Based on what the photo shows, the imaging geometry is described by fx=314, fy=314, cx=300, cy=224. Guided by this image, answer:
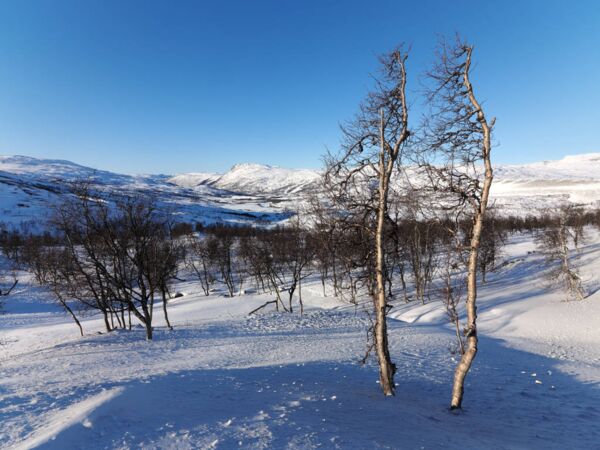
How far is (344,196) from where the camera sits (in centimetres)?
766

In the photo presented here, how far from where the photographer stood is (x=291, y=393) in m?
7.75

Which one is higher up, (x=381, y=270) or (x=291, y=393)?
(x=381, y=270)

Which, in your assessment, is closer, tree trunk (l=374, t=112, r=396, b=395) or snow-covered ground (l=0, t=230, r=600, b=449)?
snow-covered ground (l=0, t=230, r=600, b=449)

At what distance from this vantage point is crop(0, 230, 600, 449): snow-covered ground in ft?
17.3

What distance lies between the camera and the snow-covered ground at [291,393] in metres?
5.28

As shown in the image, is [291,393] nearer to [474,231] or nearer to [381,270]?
[381,270]

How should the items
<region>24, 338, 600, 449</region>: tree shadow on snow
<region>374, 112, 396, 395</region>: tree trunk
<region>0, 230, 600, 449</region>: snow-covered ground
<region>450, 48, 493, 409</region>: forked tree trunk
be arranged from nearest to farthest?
<region>24, 338, 600, 449</region>: tree shadow on snow → <region>0, 230, 600, 449</region>: snow-covered ground → <region>450, 48, 493, 409</region>: forked tree trunk → <region>374, 112, 396, 395</region>: tree trunk

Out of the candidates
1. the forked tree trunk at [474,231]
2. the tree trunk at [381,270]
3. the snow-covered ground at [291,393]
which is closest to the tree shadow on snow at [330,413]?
the snow-covered ground at [291,393]

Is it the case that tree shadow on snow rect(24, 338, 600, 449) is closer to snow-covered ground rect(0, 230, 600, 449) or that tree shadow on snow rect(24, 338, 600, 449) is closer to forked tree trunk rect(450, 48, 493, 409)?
snow-covered ground rect(0, 230, 600, 449)

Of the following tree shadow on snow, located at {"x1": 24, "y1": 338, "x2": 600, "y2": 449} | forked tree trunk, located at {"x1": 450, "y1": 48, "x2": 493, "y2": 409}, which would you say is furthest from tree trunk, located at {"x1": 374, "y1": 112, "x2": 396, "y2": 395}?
forked tree trunk, located at {"x1": 450, "y1": 48, "x2": 493, "y2": 409}

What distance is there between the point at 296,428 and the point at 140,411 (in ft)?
9.55

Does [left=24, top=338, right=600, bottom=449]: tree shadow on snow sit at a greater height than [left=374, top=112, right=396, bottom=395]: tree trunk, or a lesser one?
lesser

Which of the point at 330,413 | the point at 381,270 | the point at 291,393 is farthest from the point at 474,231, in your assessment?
the point at 291,393

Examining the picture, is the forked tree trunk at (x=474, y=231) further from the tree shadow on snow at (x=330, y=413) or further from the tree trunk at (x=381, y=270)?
the tree trunk at (x=381, y=270)
